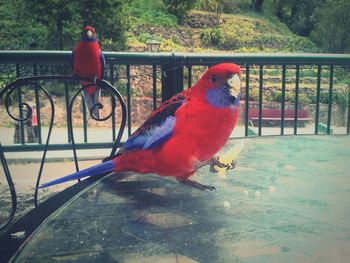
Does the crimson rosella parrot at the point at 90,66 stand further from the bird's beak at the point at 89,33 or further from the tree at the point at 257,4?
the tree at the point at 257,4

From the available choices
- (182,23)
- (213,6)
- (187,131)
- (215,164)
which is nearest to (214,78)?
(187,131)

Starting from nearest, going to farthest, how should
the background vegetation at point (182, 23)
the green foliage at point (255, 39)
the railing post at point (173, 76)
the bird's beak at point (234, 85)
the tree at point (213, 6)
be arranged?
the bird's beak at point (234, 85) < the railing post at point (173, 76) < the background vegetation at point (182, 23) < the green foliage at point (255, 39) < the tree at point (213, 6)

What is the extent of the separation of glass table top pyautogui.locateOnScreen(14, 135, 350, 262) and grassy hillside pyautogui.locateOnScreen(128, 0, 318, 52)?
15094 millimetres

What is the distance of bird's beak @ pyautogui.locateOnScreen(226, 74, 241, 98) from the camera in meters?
1.11

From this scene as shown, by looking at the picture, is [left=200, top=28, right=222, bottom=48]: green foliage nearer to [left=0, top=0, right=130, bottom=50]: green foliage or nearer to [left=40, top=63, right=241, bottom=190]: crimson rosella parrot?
[left=0, top=0, right=130, bottom=50]: green foliage

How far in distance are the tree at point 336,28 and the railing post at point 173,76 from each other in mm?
17793

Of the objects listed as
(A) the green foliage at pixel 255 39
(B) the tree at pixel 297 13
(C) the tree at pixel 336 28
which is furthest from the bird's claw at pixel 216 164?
(B) the tree at pixel 297 13

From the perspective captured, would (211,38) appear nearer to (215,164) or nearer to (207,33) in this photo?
(207,33)

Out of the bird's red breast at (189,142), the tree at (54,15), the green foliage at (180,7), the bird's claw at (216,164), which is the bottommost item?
the bird's claw at (216,164)

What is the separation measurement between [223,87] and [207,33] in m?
17.8

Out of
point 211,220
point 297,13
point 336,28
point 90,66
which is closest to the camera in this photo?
point 211,220

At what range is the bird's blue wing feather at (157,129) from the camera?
1148 millimetres

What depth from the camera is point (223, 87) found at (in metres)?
1.12

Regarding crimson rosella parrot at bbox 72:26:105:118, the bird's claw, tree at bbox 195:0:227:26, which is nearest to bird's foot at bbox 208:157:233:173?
the bird's claw
